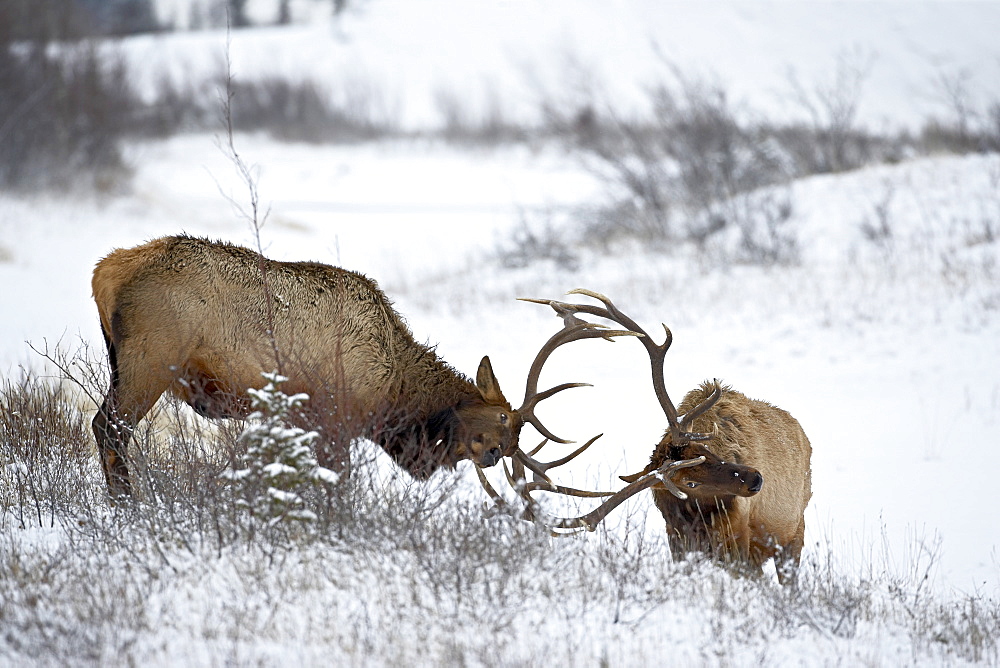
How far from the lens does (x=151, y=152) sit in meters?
32.3

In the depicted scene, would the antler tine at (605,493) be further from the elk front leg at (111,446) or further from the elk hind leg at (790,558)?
the elk front leg at (111,446)

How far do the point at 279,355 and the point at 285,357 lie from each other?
20.7 inches

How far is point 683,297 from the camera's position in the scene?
12.7 metres

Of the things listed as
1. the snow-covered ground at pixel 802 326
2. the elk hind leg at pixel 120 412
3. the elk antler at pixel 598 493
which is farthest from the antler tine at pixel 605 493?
the elk hind leg at pixel 120 412

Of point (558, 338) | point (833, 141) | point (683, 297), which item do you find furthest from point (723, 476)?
point (833, 141)

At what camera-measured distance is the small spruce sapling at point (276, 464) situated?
172 inches

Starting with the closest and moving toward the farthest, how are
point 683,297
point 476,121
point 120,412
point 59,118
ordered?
point 120,412 < point 683,297 < point 59,118 < point 476,121

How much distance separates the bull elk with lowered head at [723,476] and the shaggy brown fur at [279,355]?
93 cm

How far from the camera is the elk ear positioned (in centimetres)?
591

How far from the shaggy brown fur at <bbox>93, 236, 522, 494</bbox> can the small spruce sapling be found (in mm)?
411

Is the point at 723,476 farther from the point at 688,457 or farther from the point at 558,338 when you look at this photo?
the point at 558,338

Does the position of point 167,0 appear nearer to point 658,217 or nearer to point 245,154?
point 245,154

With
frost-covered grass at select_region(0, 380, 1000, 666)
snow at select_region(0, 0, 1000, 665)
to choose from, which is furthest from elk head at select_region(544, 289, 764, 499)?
Answer: snow at select_region(0, 0, 1000, 665)

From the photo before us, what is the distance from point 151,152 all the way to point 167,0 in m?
26.4
